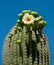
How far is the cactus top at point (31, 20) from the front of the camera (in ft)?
20.3

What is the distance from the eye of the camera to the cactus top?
6.19m

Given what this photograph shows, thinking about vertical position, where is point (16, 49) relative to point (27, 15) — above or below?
below

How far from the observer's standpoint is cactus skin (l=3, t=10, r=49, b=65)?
240 inches

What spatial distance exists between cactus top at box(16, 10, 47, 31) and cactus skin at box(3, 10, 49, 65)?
19 mm

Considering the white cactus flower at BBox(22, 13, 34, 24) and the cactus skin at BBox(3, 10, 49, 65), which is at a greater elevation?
the white cactus flower at BBox(22, 13, 34, 24)

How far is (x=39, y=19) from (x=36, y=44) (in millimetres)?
460

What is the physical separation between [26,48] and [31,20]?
1.72 ft

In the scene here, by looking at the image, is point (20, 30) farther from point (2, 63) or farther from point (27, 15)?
point (2, 63)

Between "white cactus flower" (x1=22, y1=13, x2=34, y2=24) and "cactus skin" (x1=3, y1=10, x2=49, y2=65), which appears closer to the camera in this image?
"cactus skin" (x1=3, y1=10, x2=49, y2=65)

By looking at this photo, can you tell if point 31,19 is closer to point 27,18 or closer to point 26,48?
point 27,18

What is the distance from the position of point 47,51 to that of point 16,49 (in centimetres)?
60

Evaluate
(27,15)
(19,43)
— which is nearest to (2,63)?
(19,43)

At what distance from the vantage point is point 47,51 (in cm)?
630

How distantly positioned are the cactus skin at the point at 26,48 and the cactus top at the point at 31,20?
0.06 feet
